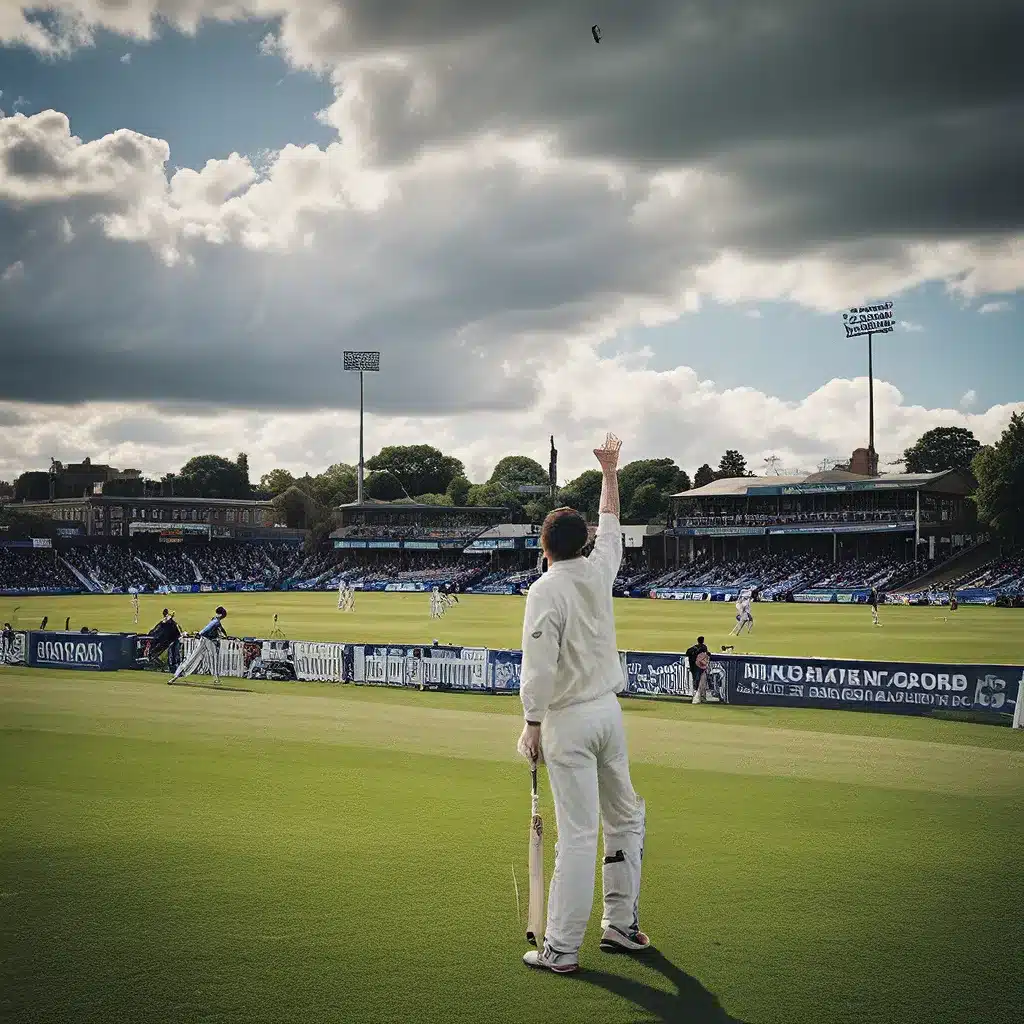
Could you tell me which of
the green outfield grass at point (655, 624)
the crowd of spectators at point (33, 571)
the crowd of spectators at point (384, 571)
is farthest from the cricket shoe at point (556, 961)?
the crowd of spectators at point (33, 571)

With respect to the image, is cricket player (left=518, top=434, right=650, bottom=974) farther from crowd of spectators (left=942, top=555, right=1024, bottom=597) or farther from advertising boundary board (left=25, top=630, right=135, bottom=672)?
crowd of spectators (left=942, top=555, right=1024, bottom=597)

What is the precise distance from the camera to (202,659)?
28344 millimetres

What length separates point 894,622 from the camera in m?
49.1

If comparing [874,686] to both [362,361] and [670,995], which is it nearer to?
[670,995]

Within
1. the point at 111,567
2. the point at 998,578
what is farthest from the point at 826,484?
the point at 111,567

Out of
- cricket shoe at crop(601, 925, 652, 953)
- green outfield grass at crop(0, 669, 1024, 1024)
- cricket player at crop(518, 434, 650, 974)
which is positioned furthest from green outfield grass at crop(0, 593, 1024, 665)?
cricket player at crop(518, 434, 650, 974)

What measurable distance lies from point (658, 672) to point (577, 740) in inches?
708

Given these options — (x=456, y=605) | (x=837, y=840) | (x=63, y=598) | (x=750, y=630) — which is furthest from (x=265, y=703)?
(x=63, y=598)

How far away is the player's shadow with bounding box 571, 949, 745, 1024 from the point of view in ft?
19.6

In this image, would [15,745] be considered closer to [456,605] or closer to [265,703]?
[265,703]

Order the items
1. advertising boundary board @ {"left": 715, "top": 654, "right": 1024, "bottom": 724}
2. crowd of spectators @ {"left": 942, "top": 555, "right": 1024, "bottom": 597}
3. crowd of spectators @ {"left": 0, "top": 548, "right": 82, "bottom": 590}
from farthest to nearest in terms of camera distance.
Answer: crowd of spectators @ {"left": 0, "top": 548, "right": 82, "bottom": 590} < crowd of spectators @ {"left": 942, "top": 555, "right": 1024, "bottom": 597} < advertising boundary board @ {"left": 715, "top": 654, "right": 1024, "bottom": 724}

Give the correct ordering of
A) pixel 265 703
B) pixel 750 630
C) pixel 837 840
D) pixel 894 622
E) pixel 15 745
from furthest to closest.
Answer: pixel 894 622, pixel 750 630, pixel 265 703, pixel 15 745, pixel 837 840

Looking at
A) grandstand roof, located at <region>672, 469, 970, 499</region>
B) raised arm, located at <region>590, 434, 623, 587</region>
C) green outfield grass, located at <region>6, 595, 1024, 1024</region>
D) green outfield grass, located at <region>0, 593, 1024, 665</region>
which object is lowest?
green outfield grass, located at <region>0, 593, 1024, 665</region>

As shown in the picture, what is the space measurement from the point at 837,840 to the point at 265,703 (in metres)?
14.7
